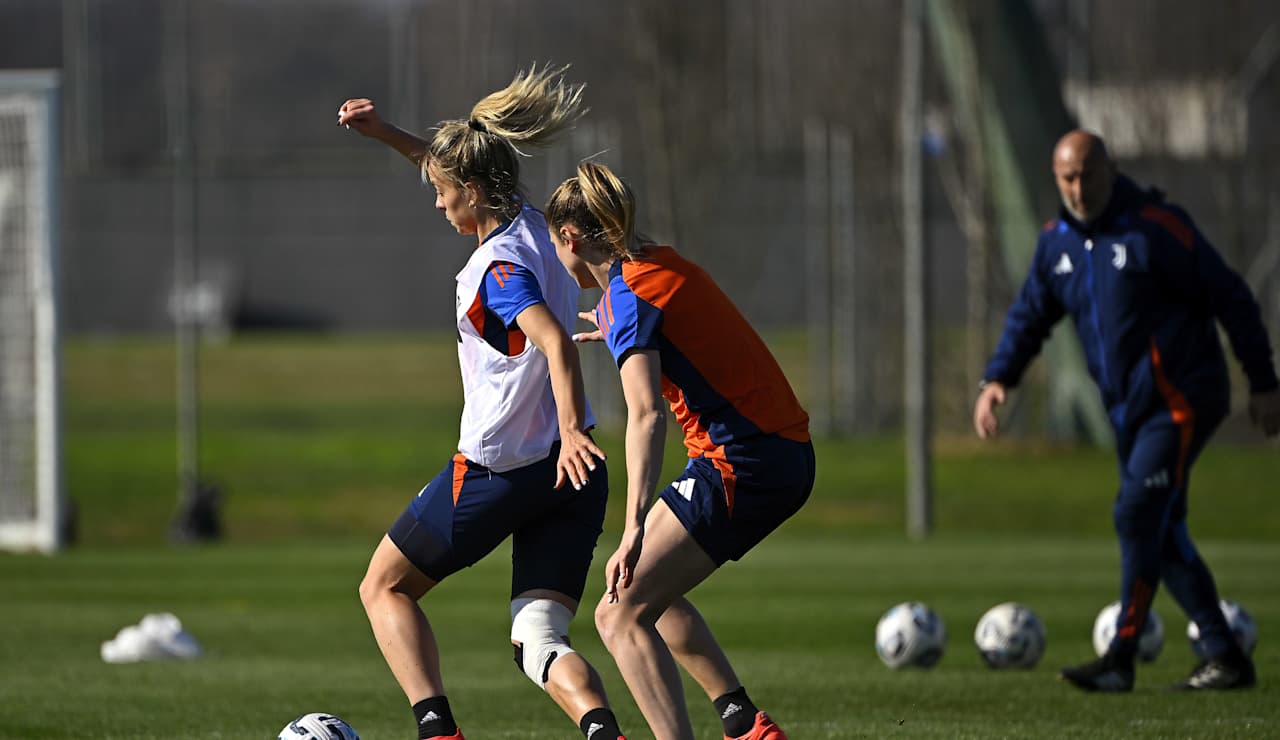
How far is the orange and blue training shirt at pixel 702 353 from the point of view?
19.6ft

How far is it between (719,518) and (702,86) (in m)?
24.2

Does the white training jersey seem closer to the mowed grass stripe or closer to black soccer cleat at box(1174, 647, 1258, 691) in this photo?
the mowed grass stripe

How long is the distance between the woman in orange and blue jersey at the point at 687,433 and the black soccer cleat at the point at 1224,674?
3.20 metres

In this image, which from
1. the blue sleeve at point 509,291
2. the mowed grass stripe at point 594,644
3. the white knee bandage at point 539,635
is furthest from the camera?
the mowed grass stripe at point 594,644

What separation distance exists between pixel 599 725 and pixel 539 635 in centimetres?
41

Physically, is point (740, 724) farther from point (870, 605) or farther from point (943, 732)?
point (870, 605)

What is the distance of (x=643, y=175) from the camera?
28641 mm

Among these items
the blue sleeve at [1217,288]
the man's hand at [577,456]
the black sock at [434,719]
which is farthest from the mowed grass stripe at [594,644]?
the man's hand at [577,456]

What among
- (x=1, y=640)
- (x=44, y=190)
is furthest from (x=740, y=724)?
(x=44, y=190)

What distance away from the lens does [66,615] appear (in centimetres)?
1352

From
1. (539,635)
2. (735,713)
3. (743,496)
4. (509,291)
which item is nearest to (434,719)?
(539,635)

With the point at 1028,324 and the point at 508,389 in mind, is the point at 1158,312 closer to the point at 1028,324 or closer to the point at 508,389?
the point at 1028,324

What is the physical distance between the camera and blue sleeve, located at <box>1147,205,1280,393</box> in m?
8.52

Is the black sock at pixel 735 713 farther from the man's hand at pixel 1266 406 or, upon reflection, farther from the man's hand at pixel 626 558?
the man's hand at pixel 1266 406
